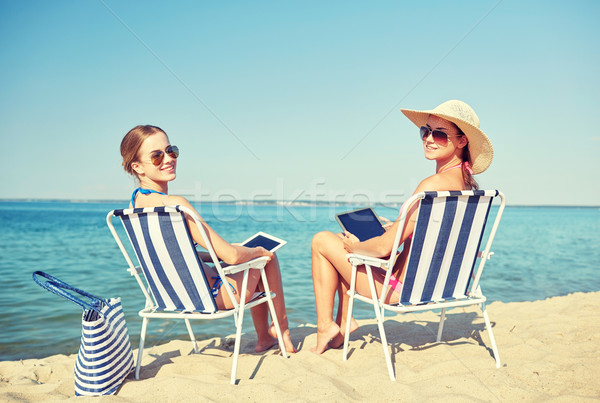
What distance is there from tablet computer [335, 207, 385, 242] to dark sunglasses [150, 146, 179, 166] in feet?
4.24

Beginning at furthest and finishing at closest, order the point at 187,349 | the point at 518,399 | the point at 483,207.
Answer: the point at 187,349, the point at 483,207, the point at 518,399

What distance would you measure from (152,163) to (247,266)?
38.5 inches

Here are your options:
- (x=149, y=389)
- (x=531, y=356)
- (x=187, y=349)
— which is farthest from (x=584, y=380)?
(x=187, y=349)

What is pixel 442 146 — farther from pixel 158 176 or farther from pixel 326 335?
pixel 158 176

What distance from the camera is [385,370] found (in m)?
2.81

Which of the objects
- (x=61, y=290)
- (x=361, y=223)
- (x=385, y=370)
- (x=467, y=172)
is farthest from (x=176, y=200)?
(x=467, y=172)

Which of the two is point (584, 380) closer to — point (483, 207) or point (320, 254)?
point (483, 207)

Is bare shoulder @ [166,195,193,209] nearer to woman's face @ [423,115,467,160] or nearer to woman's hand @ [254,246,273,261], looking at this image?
woman's hand @ [254,246,273,261]

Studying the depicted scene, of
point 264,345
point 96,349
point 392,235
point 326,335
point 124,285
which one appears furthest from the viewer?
point 124,285

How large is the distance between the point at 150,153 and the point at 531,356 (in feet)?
10.1

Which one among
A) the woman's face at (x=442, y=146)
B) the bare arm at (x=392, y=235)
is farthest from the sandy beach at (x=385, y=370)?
the woman's face at (x=442, y=146)

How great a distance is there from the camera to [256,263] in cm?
290

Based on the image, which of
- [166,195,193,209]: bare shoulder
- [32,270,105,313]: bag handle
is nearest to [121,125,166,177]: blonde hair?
[166,195,193,209]: bare shoulder

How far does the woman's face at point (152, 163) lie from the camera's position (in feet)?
9.43
